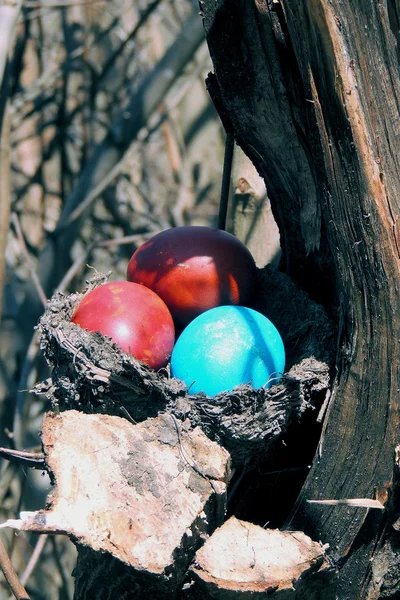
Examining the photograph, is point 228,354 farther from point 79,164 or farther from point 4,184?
point 79,164

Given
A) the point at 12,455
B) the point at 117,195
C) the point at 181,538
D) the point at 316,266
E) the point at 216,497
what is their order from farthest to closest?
the point at 117,195 < the point at 316,266 < the point at 12,455 < the point at 216,497 < the point at 181,538

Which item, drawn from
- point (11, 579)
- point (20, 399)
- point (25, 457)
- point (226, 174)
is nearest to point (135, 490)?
point (25, 457)

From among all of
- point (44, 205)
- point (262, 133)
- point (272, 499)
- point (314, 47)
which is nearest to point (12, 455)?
point (272, 499)

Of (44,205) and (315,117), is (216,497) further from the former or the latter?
(44,205)

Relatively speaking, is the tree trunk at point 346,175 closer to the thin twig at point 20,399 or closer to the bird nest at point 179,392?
the bird nest at point 179,392

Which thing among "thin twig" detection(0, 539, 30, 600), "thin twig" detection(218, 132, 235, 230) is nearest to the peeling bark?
"thin twig" detection(0, 539, 30, 600)

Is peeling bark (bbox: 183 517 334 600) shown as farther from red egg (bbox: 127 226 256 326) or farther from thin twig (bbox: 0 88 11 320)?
thin twig (bbox: 0 88 11 320)
